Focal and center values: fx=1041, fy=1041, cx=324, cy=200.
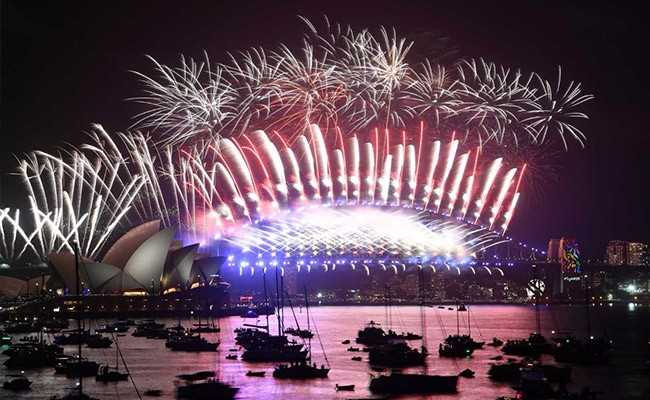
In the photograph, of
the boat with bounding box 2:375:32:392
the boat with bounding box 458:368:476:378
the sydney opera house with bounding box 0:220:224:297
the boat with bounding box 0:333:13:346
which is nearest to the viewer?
the boat with bounding box 2:375:32:392

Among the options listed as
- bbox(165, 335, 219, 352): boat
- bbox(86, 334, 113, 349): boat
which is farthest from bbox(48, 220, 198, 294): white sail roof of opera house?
bbox(165, 335, 219, 352): boat

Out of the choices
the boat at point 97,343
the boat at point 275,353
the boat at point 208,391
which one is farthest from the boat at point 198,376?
the boat at point 97,343

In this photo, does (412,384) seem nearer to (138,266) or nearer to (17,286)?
(138,266)

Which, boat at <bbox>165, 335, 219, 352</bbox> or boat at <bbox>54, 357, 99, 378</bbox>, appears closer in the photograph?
boat at <bbox>54, 357, 99, 378</bbox>

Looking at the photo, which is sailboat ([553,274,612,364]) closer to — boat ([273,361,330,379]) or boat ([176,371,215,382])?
boat ([273,361,330,379])

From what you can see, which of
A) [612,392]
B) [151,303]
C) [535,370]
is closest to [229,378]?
[535,370]

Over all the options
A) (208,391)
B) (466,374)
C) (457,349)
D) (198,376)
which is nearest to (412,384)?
(466,374)
